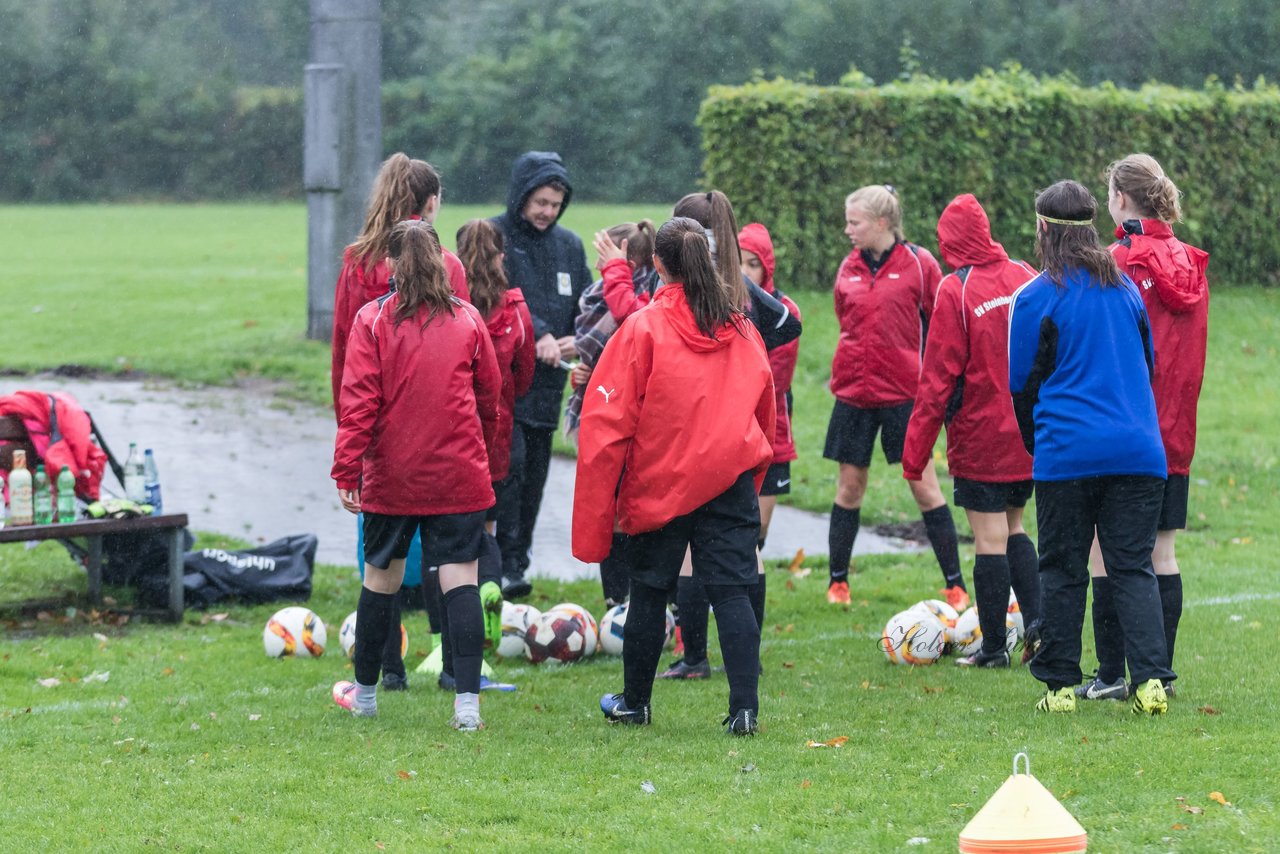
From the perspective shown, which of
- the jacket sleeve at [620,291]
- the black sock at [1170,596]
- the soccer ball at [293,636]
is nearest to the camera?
the black sock at [1170,596]

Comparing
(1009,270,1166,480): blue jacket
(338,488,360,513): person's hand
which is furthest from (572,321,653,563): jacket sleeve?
(1009,270,1166,480): blue jacket

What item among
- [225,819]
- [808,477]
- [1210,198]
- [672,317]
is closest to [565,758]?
[225,819]

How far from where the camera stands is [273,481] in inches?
463

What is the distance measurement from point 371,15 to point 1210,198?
34.9 feet

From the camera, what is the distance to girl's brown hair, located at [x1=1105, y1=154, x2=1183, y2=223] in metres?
6.06

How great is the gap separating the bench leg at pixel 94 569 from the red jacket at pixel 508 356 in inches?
98.1

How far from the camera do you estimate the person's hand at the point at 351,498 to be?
5898mm

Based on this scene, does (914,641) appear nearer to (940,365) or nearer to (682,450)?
(940,365)

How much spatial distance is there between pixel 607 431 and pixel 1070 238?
1802 mm

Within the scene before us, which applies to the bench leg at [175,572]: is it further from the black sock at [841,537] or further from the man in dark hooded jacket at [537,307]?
the black sock at [841,537]

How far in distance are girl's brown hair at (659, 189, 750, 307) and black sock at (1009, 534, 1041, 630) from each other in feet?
5.59

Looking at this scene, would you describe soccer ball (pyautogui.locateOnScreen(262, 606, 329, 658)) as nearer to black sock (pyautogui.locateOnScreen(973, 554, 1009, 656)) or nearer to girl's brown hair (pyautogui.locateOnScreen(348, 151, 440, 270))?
girl's brown hair (pyautogui.locateOnScreen(348, 151, 440, 270))

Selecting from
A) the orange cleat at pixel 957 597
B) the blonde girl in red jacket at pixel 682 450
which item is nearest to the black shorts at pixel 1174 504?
the blonde girl in red jacket at pixel 682 450

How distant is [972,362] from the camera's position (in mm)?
6723
